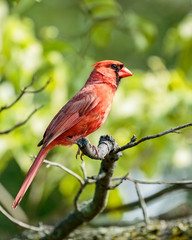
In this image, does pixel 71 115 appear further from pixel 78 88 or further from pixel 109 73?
pixel 78 88

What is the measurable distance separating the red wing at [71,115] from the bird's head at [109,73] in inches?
8.8

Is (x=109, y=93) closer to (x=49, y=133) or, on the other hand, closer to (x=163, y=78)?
(x=49, y=133)

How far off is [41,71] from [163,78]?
37.1 inches

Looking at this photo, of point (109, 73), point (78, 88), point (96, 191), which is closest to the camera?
point (96, 191)

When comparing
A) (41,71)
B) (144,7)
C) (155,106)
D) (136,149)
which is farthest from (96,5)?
(144,7)

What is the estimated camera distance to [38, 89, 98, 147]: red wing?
2.60 meters

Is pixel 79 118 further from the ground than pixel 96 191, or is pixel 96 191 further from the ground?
Answer: pixel 79 118

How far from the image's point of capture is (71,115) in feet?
9.01

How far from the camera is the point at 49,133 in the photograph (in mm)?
2574

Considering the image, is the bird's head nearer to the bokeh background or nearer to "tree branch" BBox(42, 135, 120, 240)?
the bokeh background

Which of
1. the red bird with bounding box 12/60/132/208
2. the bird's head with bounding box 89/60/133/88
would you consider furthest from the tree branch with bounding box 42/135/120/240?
the bird's head with bounding box 89/60/133/88

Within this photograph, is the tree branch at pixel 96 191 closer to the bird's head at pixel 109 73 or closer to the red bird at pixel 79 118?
the red bird at pixel 79 118

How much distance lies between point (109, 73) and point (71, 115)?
54cm

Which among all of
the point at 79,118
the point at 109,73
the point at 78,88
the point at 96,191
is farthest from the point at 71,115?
the point at 78,88
